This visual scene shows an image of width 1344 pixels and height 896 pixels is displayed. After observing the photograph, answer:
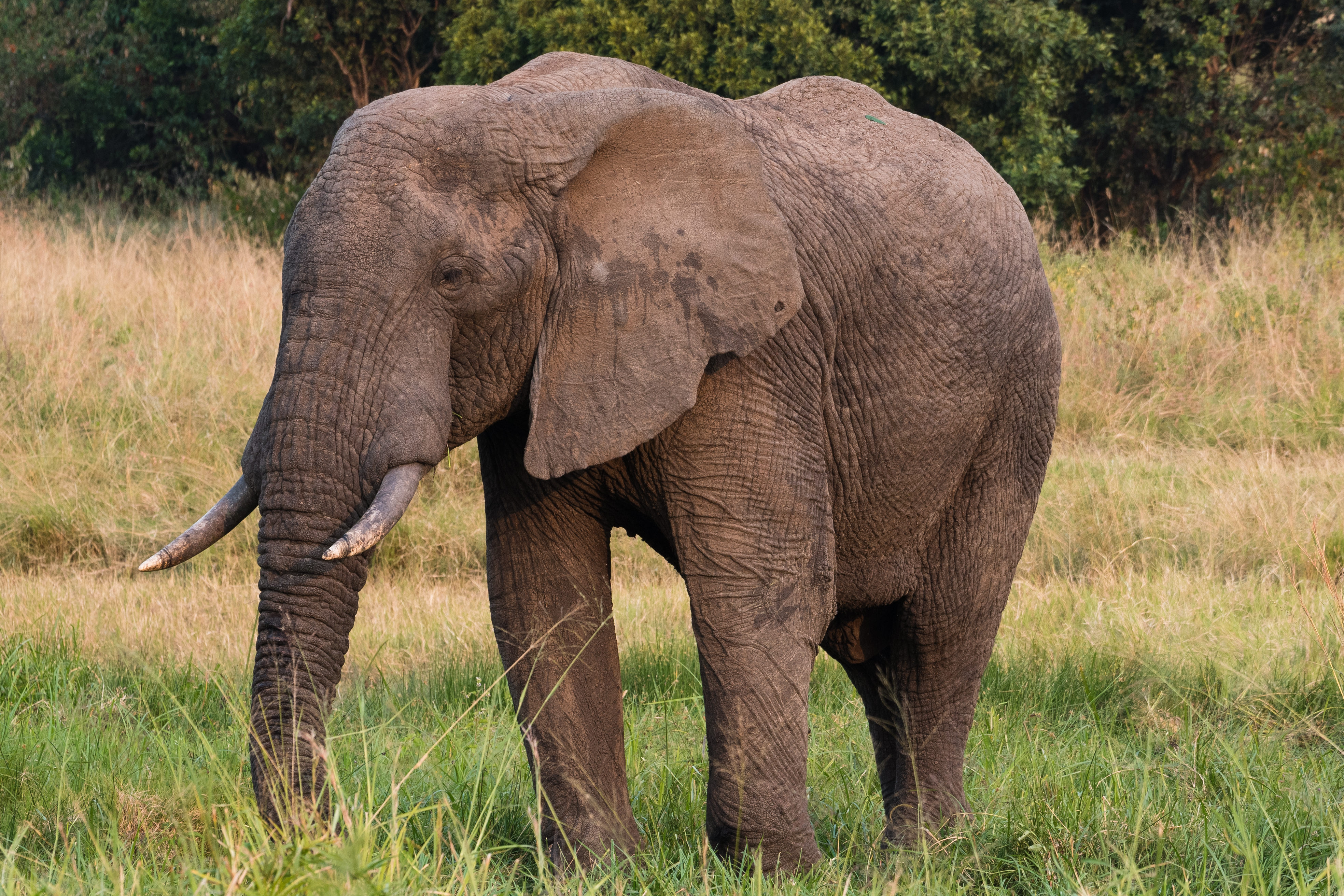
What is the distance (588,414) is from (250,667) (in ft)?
9.30

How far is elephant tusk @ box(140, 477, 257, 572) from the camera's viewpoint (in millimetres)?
2930

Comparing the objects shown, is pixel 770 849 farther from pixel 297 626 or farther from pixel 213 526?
pixel 213 526

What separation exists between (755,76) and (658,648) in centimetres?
875

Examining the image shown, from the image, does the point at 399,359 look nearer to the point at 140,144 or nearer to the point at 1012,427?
the point at 1012,427

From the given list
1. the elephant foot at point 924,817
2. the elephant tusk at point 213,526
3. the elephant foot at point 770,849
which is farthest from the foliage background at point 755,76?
the elephant tusk at point 213,526

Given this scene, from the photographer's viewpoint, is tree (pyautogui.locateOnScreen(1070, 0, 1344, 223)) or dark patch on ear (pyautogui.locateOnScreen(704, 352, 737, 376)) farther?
tree (pyautogui.locateOnScreen(1070, 0, 1344, 223))

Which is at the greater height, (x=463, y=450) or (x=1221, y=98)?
(x=1221, y=98)

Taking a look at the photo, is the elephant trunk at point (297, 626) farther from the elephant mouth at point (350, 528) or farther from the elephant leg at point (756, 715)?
the elephant leg at point (756, 715)

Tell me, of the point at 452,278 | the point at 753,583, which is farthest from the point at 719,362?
the point at 452,278

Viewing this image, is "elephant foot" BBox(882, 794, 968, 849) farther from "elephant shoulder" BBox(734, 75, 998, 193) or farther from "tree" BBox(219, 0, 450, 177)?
"tree" BBox(219, 0, 450, 177)

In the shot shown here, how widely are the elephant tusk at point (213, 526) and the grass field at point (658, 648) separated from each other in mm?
321

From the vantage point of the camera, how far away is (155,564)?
2.88 metres

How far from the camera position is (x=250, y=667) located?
551cm


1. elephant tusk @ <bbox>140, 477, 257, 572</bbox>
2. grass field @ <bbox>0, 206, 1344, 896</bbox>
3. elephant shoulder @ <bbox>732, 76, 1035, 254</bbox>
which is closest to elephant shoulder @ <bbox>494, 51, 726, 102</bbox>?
elephant shoulder @ <bbox>732, 76, 1035, 254</bbox>
